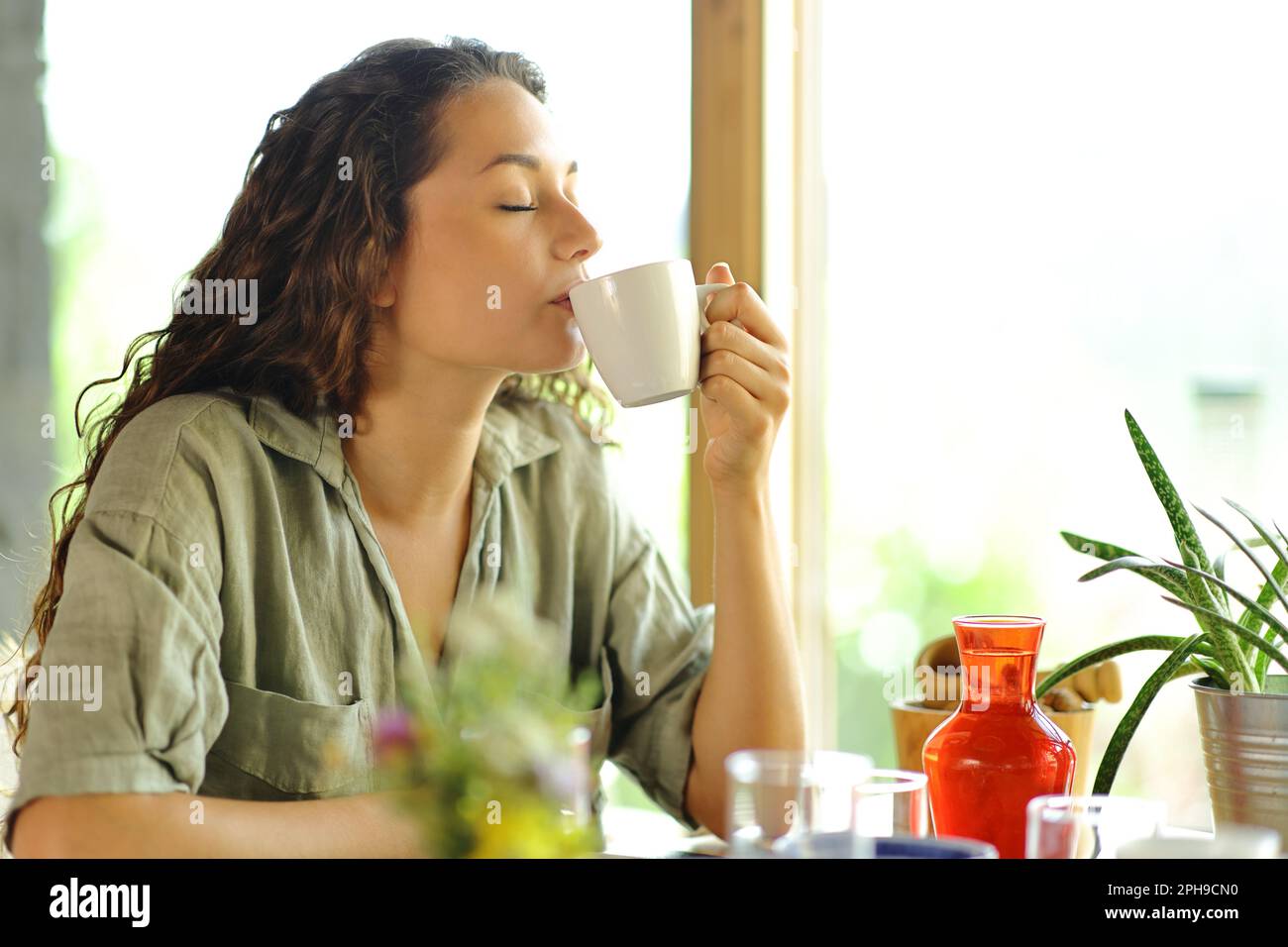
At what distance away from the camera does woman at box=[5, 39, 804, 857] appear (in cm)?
102

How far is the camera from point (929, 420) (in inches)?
68.6

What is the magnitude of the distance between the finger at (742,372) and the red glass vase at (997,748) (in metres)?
0.36

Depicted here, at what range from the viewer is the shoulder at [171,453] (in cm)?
93

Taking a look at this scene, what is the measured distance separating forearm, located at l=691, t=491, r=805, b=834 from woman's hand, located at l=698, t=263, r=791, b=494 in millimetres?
32

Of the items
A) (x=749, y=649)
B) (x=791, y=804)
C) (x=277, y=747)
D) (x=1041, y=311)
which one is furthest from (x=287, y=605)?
(x=1041, y=311)

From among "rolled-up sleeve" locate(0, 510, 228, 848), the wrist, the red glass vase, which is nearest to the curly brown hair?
"rolled-up sleeve" locate(0, 510, 228, 848)

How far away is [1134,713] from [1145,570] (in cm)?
10

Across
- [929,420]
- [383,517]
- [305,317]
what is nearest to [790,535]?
[929,420]

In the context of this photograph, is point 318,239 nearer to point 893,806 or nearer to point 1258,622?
point 893,806

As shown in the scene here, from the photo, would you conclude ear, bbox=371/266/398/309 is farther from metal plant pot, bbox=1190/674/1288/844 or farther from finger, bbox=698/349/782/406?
metal plant pot, bbox=1190/674/1288/844

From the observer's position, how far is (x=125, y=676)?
83cm

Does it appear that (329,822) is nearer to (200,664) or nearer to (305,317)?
(200,664)
